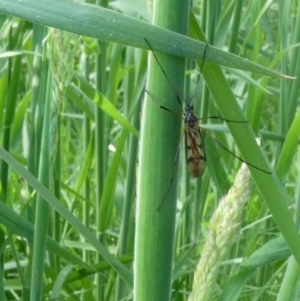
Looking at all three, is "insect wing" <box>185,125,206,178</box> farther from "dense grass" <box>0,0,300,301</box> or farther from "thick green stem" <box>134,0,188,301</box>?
"thick green stem" <box>134,0,188,301</box>

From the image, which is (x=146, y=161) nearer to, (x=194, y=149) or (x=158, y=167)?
(x=158, y=167)

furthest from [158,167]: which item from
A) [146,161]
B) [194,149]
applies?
[194,149]

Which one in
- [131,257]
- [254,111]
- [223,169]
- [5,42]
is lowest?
[131,257]

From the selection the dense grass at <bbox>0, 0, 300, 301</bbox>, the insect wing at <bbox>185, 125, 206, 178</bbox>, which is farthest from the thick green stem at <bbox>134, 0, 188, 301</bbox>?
the insect wing at <bbox>185, 125, 206, 178</bbox>

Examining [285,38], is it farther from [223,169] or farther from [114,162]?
[114,162]

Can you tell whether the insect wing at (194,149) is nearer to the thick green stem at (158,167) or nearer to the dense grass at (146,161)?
the dense grass at (146,161)

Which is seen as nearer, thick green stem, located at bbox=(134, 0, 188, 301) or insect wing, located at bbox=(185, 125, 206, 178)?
thick green stem, located at bbox=(134, 0, 188, 301)

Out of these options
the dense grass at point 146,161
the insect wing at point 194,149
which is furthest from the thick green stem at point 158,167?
the insect wing at point 194,149

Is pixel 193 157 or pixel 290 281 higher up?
pixel 193 157

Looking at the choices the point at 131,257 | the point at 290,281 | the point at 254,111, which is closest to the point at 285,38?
the point at 254,111

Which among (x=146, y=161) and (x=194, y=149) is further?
(x=194, y=149)

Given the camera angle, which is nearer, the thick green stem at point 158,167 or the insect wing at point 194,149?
the thick green stem at point 158,167
